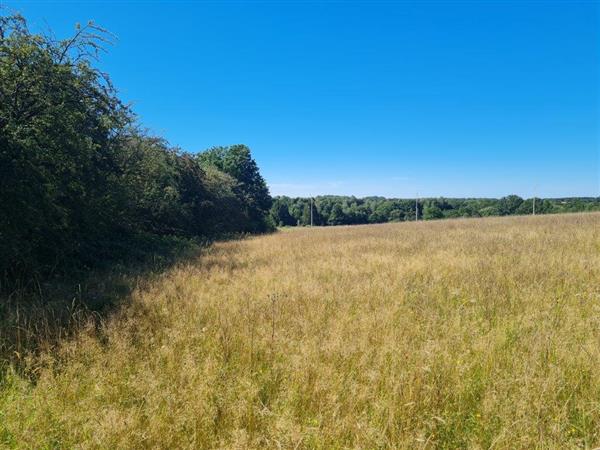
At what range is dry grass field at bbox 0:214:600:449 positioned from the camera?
207 centimetres

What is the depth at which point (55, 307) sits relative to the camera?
14.6ft

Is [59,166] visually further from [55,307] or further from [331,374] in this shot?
[331,374]

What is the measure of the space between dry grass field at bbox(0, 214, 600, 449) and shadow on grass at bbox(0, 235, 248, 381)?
25 cm

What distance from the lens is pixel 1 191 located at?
17.9 ft

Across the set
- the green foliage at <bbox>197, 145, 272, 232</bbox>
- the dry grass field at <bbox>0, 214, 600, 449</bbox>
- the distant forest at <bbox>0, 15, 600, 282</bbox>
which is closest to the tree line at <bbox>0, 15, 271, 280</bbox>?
the distant forest at <bbox>0, 15, 600, 282</bbox>

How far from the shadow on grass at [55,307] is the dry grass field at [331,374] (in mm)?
254

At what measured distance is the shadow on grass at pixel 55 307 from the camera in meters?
3.16

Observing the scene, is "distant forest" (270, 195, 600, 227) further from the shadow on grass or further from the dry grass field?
the dry grass field

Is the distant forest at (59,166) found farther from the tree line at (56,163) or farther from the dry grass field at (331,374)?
the dry grass field at (331,374)

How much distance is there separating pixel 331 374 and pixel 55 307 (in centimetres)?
436

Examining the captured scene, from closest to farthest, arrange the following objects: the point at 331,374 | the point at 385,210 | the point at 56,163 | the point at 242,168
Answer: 1. the point at 331,374
2. the point at 56,163
3. the point at 242,168
4. the point at 385,210

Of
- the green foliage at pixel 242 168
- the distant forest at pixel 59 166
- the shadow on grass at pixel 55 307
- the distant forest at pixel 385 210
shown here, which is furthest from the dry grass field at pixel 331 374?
the distant forest at pixel 385 210

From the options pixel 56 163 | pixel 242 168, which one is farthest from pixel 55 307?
pixel 242 168

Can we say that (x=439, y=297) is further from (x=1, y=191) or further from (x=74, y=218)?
(x=74, y=218)
